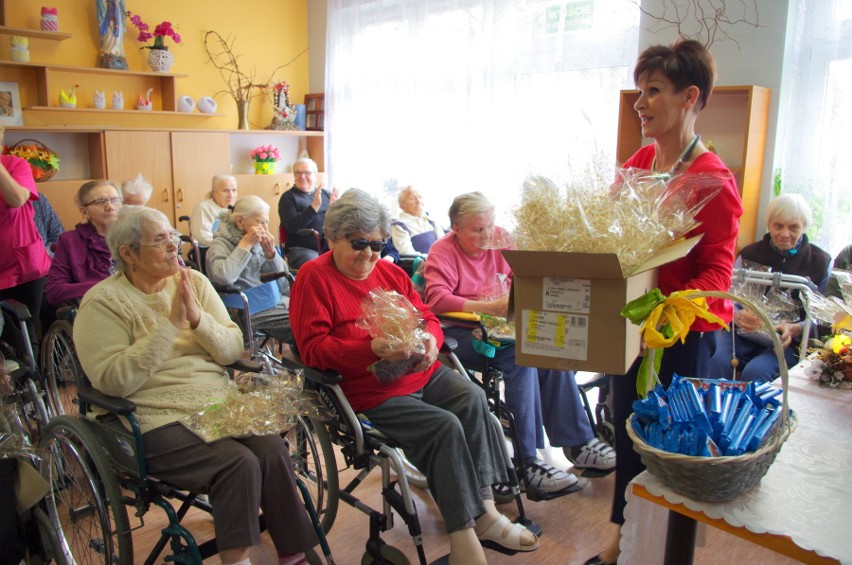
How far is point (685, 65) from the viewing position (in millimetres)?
1779

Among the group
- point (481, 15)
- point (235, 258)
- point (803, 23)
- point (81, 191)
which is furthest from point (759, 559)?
point (481, 15)

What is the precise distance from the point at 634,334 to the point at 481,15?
Answer: 4.31 metres

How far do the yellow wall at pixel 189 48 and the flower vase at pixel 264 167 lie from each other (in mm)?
450

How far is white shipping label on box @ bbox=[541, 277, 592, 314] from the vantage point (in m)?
1.43

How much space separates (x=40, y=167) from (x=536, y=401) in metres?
4.15

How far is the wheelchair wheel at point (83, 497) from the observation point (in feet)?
5.97

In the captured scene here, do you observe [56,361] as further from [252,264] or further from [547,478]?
[547,478]

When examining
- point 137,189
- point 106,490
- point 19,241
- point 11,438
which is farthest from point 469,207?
point 137,189

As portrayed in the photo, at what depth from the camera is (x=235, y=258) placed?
320 cm

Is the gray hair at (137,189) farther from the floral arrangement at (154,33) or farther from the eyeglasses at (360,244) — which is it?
the eyeglasses at (360,244)

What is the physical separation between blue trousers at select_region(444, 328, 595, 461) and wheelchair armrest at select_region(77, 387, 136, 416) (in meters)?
1.28

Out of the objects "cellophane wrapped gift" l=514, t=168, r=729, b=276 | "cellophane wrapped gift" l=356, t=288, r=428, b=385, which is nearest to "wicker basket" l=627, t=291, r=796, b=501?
"cellophane wrapped gift" l=514, t=168, r=729, b=276

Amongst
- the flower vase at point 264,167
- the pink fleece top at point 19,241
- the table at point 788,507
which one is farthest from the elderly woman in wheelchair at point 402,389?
the flower vase at point 264,167

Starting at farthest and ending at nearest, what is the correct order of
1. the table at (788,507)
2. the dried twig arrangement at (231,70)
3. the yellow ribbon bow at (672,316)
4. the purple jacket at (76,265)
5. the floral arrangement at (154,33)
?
1. the dried twig arrangement at (231,70)
2. the floral arrangement at (154,33)
3. the purple jacket at (76,265)
4. the yellow ribbon bow at (672,316)
5. the table at (788,507)
